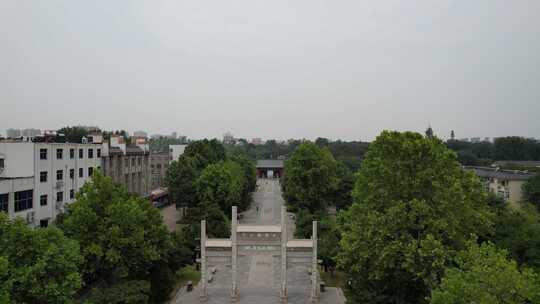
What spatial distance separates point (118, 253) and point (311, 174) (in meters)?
22.1

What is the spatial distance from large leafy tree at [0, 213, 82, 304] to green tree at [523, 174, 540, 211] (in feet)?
132

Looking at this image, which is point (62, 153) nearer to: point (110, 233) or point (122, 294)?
point (110, 233)

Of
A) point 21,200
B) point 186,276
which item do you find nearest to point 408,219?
point 186,276

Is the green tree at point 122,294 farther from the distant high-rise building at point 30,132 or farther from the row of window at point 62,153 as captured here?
the distant high-rise building at point 30,132

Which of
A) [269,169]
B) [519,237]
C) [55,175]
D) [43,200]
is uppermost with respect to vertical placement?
[55,175]

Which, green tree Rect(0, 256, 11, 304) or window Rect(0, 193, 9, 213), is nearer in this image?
green tree Rect(0, 256, 11, 304)

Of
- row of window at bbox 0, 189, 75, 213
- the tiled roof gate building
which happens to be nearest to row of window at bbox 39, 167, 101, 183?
row of window at bbox 0, 189, 75, 213

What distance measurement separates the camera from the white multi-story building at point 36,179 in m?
26.0

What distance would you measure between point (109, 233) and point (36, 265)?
5.29 m

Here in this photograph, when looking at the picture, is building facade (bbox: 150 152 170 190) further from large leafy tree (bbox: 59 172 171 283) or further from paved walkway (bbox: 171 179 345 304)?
large leafy tree (bbox: 59 172 171 283)

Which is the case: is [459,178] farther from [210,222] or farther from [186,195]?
[186,195]

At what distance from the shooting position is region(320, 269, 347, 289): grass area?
24.4 m

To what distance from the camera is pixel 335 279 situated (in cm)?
2542

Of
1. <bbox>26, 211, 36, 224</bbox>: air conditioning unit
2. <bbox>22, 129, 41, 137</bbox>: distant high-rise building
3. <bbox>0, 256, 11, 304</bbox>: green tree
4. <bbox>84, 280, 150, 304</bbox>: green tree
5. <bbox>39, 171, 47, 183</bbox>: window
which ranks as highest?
<bbox>22, 129, 41, 137</bbox>: distant high-rise building
